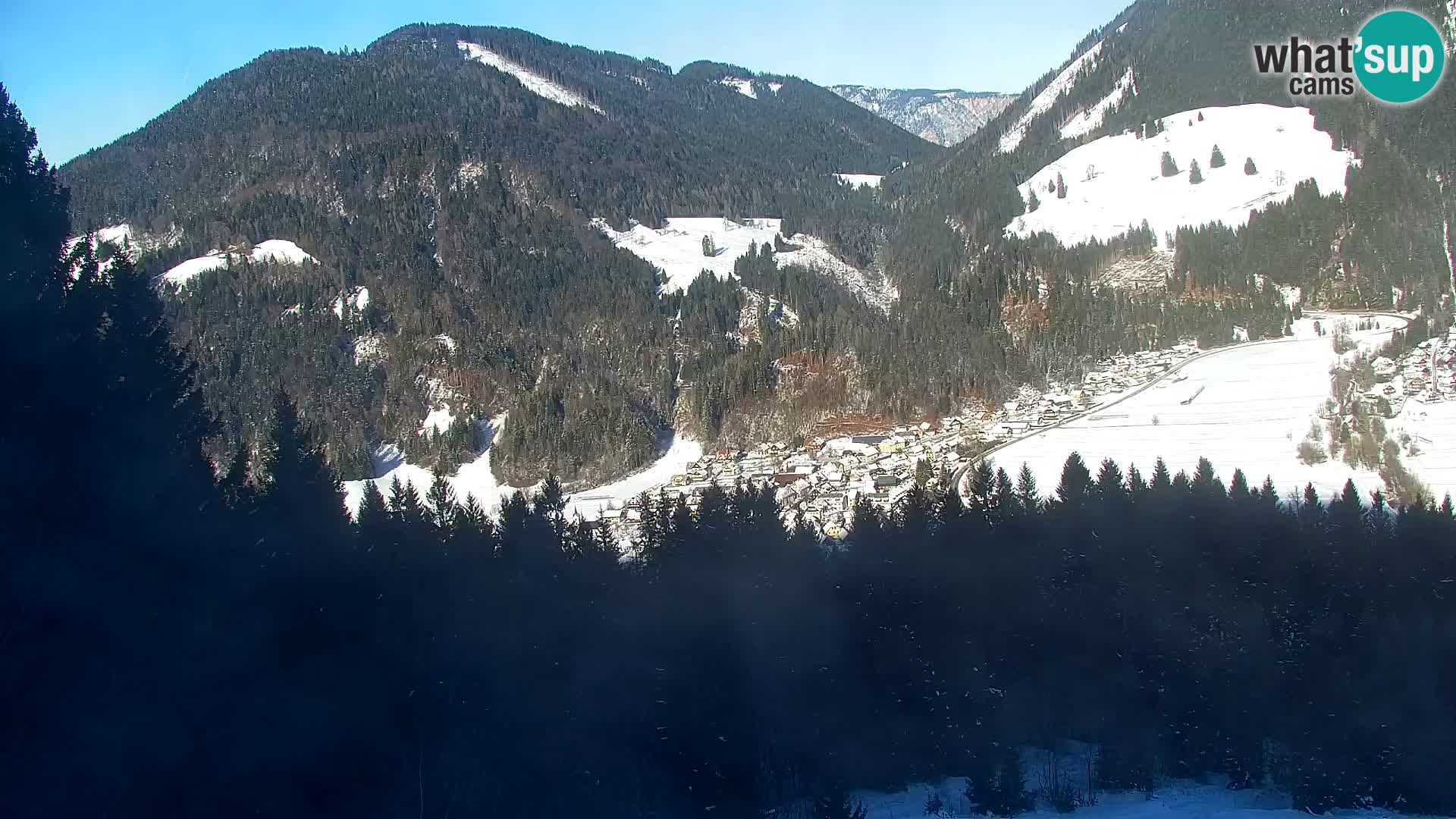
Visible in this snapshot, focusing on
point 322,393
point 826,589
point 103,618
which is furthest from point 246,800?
point 322,393

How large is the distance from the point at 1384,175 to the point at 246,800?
95542 millimetres

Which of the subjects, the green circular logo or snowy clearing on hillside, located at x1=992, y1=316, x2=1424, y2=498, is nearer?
snowy clearing on hillside, located at x1=992, y1=316, x2=1424, y2=498

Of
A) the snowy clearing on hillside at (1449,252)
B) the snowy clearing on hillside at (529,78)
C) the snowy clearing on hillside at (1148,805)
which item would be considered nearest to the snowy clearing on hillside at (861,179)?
the snowy clearing on hillside at (529,78)

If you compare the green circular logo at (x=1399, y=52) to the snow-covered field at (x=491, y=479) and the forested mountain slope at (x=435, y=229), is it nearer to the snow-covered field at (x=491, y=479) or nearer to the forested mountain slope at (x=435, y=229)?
the snow-covered field at (x=491, y=479)

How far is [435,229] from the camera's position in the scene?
10606 cm

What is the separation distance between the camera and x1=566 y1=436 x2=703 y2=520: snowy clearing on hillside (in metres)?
59.6

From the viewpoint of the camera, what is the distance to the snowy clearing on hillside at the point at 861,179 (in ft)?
488

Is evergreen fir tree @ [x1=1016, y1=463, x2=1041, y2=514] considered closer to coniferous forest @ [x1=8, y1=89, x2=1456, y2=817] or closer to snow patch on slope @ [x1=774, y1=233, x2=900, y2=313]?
coniferous forest @ [x1=8, y1=89, x2=1456, y2=817]

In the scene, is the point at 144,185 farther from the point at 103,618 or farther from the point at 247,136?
the point at 103,618

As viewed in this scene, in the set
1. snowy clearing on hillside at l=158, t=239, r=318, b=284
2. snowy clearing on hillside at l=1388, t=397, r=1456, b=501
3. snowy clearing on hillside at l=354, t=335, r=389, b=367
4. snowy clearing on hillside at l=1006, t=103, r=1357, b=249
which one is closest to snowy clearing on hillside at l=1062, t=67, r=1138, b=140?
snowy clearing on hillside at l=1006, t=103, r=1357, b=249

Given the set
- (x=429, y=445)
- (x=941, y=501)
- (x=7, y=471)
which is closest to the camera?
(x=7, y=471)

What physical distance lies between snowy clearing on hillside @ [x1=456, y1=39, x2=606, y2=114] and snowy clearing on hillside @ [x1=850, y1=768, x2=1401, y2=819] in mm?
154406

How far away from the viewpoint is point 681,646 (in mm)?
19000

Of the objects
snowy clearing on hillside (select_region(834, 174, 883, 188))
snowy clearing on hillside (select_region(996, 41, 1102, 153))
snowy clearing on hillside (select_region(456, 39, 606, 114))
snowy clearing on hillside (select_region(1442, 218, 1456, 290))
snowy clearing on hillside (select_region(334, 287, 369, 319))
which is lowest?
snowy clearing on hillside (select_region(1442, 218, 1456, 290))
